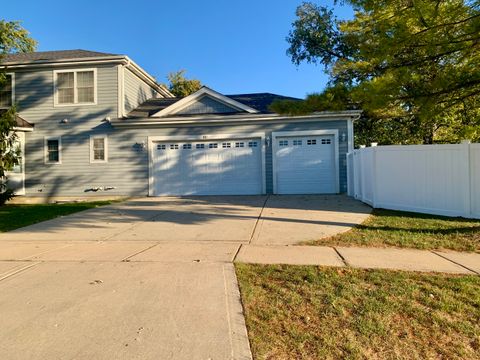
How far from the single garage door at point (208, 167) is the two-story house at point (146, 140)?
0.14 feet

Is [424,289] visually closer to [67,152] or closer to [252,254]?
[252,254]

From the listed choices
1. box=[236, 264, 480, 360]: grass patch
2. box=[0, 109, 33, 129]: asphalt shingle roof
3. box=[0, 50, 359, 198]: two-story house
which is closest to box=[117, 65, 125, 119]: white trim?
box=[0, 50, 359, 198]: two-story house

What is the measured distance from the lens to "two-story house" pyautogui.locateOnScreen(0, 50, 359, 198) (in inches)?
602

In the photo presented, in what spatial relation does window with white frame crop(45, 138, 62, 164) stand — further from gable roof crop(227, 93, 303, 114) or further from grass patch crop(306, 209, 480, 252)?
grass patch crop(306, 209, 480, 252)

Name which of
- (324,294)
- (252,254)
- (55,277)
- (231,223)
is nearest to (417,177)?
(231,223)

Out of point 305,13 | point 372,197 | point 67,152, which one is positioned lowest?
point 372,197

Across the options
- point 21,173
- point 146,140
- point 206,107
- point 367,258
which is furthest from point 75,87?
point 367,258

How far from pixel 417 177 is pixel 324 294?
6.85 metres

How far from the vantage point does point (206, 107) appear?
53.9 feet

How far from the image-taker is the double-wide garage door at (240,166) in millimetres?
15227

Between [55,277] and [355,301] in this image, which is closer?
[355,301]

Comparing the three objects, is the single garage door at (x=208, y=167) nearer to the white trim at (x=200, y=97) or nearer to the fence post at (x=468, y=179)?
the white trim at (x=200, y=97)

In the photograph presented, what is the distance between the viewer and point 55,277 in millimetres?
4773

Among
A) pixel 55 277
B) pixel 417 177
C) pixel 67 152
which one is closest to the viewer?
pixel 55 277
